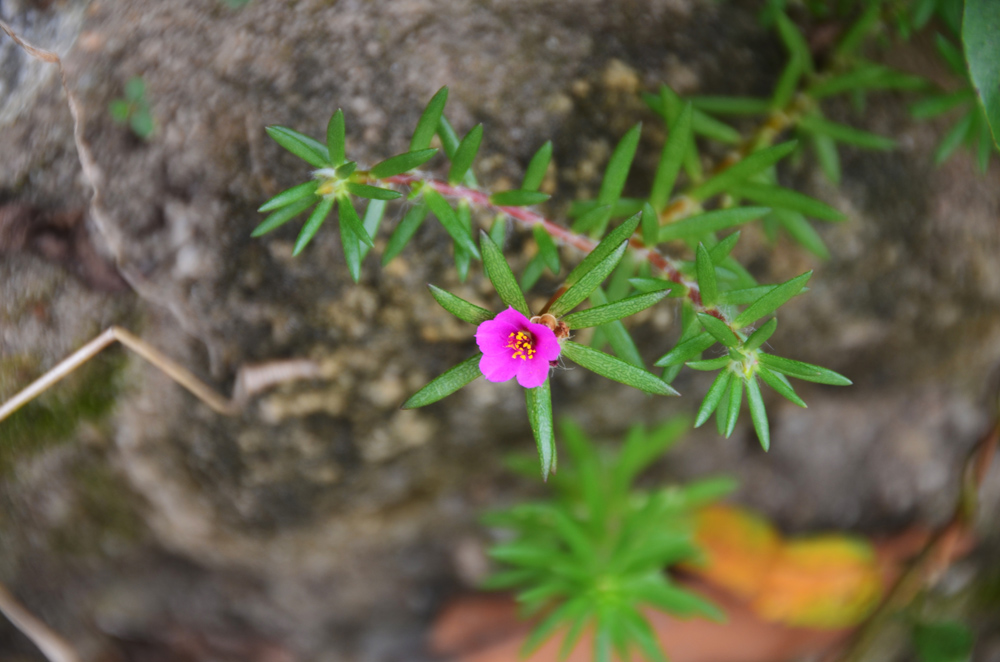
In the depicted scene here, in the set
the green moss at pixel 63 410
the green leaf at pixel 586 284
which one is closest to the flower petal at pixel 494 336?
the green leaf at pixel 586 284

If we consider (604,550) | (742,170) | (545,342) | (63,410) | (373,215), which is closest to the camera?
(545,342)

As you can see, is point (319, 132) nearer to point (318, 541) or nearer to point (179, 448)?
point (179, 448)

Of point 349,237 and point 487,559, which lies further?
point 487,559

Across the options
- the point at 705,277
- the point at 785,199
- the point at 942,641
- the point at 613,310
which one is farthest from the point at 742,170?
the point at 942,641

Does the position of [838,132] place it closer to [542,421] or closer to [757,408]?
[757,408]

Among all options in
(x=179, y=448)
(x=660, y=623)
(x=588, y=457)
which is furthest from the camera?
(x=660, y=623)

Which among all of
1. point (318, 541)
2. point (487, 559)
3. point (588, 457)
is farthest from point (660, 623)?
point (318, 541)

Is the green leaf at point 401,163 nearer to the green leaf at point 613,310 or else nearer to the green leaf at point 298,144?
the green leaf at point 298,144
